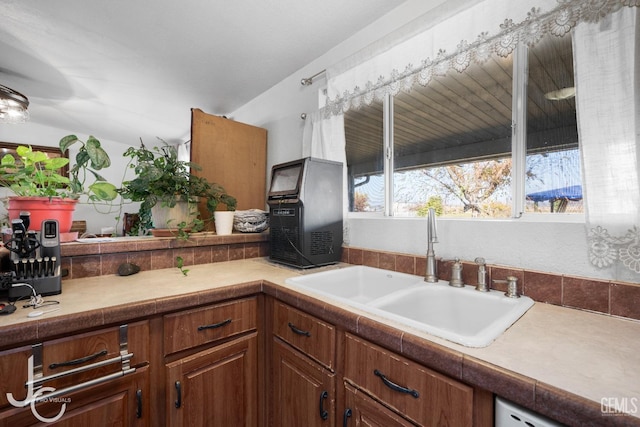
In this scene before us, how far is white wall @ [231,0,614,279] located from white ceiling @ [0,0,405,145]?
83 millimetres

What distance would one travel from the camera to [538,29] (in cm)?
99

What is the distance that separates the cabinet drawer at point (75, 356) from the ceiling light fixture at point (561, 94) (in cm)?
177

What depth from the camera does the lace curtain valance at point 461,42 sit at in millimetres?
930

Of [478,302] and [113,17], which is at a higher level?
[113,17]

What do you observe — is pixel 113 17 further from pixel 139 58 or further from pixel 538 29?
pixel 538 29

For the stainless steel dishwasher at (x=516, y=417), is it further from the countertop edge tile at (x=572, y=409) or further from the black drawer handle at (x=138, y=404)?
the black drawer handle at (x=138, y=404)

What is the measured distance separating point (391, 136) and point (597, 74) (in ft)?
2.93

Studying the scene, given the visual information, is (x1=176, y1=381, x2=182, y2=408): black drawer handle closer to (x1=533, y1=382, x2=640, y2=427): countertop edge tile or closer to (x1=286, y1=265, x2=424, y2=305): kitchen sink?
(x1=286, y1=265, x2=424, y2=305): kitchen sink

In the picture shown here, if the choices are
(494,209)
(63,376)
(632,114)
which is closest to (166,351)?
(63,376)

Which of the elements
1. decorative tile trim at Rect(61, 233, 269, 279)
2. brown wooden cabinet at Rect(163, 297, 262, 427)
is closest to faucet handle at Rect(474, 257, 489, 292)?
brown wooden cabinet at Rect(163, 297, 262, 427)

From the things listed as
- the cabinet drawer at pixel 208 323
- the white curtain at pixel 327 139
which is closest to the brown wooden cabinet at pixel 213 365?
the cabinet drawer at pixel 208 323

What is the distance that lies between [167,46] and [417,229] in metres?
2.08

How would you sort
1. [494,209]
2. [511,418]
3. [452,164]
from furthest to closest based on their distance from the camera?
[452,164] → [494,209] → [511,418]

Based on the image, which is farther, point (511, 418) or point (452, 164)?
point (452, 164)
